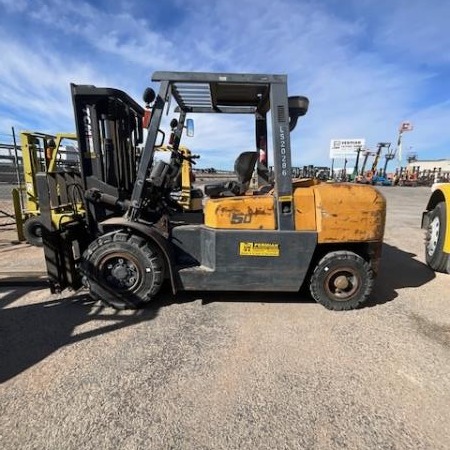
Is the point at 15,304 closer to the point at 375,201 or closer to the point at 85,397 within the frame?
the point at 85,397

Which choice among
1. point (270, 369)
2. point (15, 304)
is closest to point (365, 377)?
point (270, 369)

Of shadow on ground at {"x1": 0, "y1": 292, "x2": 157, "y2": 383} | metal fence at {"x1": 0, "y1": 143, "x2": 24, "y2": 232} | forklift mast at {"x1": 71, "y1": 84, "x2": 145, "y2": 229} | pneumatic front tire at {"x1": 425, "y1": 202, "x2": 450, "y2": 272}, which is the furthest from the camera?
metal fence at {"x1": 0, "y1": 143, "x2": 24, "y2": 232}

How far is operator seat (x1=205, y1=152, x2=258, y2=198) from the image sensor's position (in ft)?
14.6

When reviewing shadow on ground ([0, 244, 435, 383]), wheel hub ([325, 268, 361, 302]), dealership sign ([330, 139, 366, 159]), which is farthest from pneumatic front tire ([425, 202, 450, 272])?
dealership sign ([330, 139, 366, 159])

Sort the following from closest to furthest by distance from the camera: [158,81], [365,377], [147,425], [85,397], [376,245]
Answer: [147,425], [85,397], [365,377], [158,81], [376,245]

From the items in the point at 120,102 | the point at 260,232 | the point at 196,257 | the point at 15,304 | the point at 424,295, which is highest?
the point at 120,102

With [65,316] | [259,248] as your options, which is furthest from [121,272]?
[259,248]

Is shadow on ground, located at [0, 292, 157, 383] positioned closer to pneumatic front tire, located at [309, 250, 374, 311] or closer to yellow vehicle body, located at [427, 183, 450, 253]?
Result: pneumatic front tire, located at [309, 250, 374, 311]

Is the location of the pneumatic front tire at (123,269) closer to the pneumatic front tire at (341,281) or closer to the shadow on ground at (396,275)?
the pneumatic front tire at (341,281)

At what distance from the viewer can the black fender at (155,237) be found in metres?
3.97

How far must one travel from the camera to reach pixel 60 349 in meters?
3.22

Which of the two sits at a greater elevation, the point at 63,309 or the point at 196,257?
the point at 196,257

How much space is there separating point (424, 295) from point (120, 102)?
494cm

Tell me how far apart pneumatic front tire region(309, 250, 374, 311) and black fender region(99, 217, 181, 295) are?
5.52 ft
